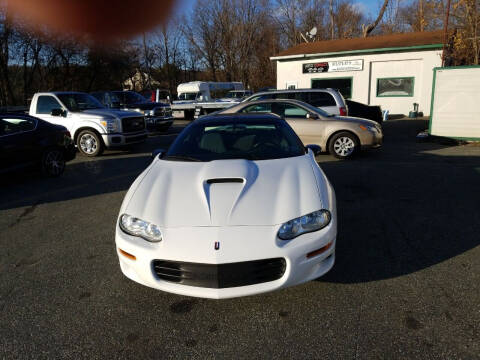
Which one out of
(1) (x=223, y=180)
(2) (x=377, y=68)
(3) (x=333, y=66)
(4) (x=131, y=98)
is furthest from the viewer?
(3) (x=333, y=66)

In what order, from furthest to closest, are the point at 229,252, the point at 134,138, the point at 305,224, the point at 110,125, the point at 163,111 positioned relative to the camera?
1. the point at 163,111
2. the point at 134,138
3. the point at 110,125
4. the point at 305,224
5. the point at 229,252

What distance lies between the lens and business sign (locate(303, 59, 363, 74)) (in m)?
20.6

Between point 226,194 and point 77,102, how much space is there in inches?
380

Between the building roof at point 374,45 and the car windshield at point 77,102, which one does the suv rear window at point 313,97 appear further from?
the building roof at point 374,45

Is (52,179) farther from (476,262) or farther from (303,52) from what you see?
(303,52)

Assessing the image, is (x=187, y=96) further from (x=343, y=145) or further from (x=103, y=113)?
(x=343, y=145)

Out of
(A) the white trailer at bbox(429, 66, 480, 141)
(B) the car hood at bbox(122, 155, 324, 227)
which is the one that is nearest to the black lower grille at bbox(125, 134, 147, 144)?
(B) the car hood at bbox(122, 155, 324, 227)

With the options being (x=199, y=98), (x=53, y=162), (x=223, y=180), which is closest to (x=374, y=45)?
(x=199, y=98)

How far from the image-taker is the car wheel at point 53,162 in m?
7.42

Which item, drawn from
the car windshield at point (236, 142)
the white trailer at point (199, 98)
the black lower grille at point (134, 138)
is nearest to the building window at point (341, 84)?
the white trailer at point (199, 98)

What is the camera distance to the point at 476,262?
3.41 metres

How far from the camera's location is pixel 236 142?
409 cm

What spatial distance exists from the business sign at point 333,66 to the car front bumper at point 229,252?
20.2 m

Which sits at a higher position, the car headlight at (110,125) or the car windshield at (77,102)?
the car windshield at (77,102)
